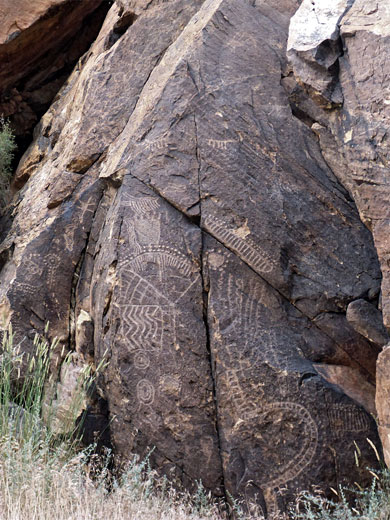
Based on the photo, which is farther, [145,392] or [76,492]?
[145,392]

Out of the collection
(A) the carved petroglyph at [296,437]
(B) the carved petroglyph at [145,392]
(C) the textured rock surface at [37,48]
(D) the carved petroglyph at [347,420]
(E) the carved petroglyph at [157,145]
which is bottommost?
(D) the carved petroglyph at [347,420]

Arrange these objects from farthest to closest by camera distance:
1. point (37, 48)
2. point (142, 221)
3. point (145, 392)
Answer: point (37, 48), point (142, 221), point (145, 392)

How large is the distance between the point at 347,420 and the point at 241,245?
1327mm

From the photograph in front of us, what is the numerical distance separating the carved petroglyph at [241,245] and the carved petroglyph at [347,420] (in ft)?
3.31

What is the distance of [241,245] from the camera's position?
4.39 metres

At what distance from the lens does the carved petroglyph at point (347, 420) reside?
408 centimetres

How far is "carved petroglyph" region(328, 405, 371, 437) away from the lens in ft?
13.4

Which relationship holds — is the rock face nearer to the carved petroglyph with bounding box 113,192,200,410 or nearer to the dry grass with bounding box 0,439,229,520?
the carved petroglyph with bounding box 113,192,200,410

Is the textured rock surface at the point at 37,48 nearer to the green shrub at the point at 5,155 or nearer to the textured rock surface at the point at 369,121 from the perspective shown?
the green shrub at the point at 5,155

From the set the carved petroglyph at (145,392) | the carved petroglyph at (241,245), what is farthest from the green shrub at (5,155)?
the carved petroglyph at (145,392)

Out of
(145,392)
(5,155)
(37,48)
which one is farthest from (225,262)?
(37,48)

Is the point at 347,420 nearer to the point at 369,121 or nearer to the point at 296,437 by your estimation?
the point at 296,437

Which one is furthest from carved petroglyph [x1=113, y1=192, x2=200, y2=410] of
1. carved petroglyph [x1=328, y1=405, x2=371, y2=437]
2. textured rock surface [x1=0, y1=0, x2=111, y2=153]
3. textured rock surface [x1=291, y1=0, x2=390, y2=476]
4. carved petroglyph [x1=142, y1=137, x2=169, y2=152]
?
textured rock surface [x1=0, y1=0, x2=111, y2=153]

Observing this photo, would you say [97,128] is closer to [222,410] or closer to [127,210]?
[127,210]
